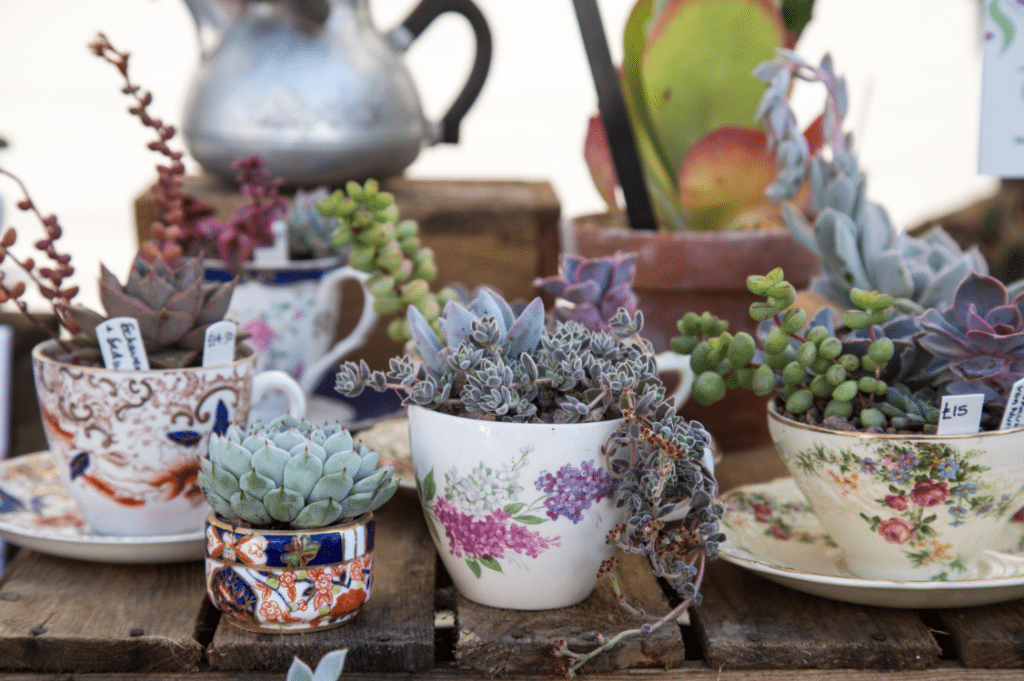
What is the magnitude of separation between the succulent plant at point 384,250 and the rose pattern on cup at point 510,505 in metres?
0.16

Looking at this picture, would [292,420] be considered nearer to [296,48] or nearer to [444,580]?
[444,580]

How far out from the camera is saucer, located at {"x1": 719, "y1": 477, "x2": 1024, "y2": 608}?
1.64 ft

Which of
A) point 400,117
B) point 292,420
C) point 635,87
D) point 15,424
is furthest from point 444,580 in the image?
point 15,424

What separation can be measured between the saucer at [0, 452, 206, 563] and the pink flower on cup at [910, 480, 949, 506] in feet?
1.21

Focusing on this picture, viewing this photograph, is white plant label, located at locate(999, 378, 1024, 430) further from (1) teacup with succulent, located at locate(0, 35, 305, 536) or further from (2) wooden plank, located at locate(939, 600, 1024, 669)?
(1) teacup with succulent, located at locate(0, 35, 305, 536)

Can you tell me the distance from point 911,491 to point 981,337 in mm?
86

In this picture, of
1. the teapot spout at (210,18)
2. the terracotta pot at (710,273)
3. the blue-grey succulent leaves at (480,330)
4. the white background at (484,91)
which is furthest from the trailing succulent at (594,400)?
the white background at (484,91)

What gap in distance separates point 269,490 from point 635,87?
48 centimetres

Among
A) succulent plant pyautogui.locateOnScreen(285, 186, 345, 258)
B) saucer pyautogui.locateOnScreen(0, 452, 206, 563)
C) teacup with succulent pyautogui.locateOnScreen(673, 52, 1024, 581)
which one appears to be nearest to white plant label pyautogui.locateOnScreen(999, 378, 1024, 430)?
teacup with succulent pyautogui.locateOnScreen(673, 52, 1024, 581)

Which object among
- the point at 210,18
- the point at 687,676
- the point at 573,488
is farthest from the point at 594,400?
the point at 210,18

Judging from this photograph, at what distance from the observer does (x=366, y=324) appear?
0.80m

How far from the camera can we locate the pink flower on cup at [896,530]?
1.62ft

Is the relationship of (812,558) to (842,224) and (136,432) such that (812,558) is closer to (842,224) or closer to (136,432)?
(842,224)

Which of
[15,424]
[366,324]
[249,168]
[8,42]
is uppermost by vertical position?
[8,42]
